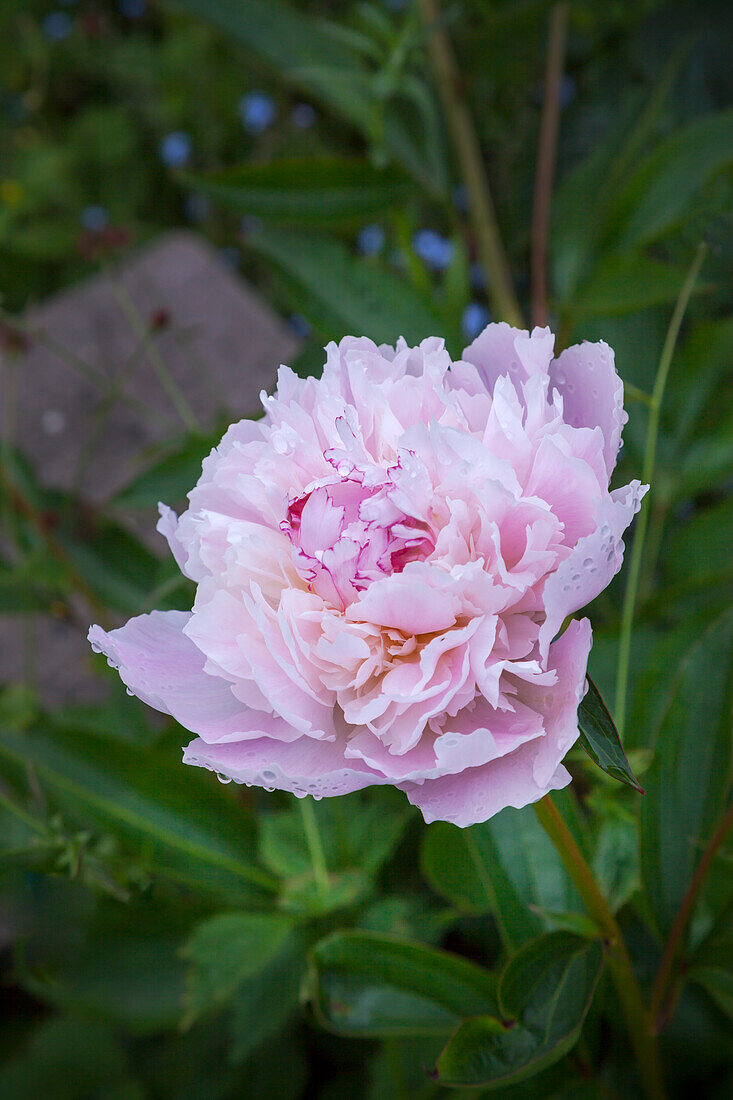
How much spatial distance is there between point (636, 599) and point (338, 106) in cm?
49

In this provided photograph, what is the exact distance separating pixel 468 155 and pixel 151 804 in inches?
25.0

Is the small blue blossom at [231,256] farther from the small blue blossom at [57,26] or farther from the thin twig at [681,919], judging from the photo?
the thin twig at [681,919]

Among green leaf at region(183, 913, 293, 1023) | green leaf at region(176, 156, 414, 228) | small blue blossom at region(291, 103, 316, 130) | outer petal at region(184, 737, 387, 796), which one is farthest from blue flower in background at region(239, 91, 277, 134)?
outer petal at region(184, 737, 387, 796)

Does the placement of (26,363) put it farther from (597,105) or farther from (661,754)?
(661,754)

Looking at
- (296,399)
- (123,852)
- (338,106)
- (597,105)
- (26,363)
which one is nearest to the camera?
(296,399)

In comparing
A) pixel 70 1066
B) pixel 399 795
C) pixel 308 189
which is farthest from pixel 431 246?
pixel 70 1066

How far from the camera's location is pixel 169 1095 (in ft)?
2.43

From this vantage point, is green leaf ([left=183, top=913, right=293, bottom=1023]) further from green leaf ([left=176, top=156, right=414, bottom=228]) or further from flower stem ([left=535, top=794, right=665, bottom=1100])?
green leaf ([left=176, top=156, right=414, bottom=228])

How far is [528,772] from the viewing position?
305mm

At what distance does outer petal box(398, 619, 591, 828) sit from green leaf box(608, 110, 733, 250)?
52cm

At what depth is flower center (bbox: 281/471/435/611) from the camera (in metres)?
0.32

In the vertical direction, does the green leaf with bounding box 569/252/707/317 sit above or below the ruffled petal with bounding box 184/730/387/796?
above

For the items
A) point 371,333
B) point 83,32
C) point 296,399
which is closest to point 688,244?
point 371,333

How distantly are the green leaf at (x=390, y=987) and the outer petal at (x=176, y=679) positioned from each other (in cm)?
19
